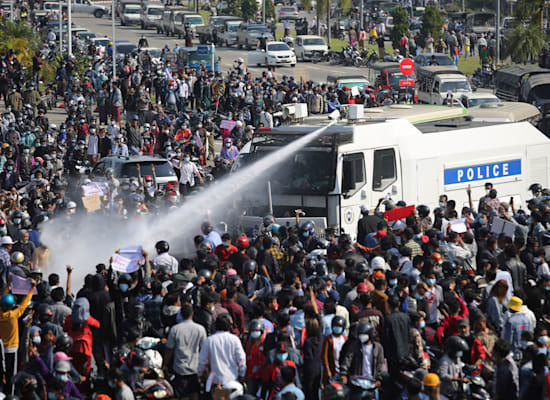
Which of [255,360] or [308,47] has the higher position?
[308,47]

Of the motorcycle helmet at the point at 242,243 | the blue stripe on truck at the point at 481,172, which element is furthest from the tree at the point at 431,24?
the motorcycle helmet at the point at 242,243

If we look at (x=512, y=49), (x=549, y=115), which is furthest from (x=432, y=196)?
(x=512, y=49)

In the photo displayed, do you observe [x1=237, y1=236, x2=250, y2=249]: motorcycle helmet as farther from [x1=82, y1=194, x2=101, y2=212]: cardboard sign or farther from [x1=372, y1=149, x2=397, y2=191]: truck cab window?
[x1=82, y1=194, x2=101, y2=212]: cardboard sign

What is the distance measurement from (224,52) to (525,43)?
17.3 meters

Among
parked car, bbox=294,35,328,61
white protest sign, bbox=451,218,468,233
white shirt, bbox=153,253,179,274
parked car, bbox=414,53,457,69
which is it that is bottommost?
white shirt, bbox=153,253,179,274

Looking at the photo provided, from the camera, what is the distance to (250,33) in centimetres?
5697

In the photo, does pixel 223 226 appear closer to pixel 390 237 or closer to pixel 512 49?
pixel 390 237

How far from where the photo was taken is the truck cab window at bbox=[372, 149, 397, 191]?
1722 centimetres

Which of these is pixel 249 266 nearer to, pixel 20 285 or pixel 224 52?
pixel 20 285

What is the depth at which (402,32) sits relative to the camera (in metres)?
54.5

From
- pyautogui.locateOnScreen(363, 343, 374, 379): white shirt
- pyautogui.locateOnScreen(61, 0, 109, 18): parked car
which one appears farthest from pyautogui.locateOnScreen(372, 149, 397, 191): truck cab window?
pyautogui.locateOnScreen(61, 0, 109, 18): parked car

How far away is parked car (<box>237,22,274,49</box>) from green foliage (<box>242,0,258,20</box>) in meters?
9.94

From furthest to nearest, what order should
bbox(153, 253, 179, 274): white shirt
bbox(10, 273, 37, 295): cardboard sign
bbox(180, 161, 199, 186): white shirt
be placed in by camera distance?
bbox(180, 161, 199, 186): white shirt → bbox(153, 253, 179, 274): white shirt → bbox(10, 273, 37, 295): cardboard sign

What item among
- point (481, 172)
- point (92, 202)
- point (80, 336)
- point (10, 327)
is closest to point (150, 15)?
point (92, 202)
